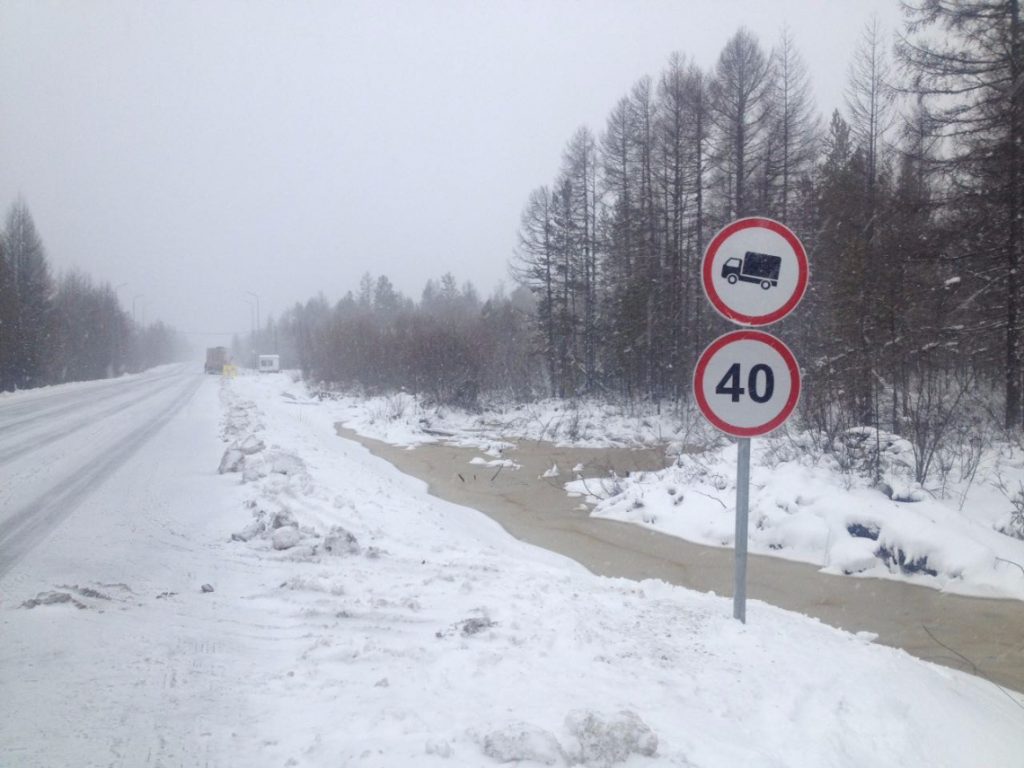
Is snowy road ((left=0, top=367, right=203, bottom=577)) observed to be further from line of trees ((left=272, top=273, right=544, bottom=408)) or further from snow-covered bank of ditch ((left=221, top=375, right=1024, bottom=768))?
line of trees ((left=272, top=273, right=544, bottom=408))

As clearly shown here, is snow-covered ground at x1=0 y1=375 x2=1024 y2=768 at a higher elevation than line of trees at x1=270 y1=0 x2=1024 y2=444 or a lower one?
lower

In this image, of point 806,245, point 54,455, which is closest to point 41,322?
point 54,455

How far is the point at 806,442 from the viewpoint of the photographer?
1180 cm

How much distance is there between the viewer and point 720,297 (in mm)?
4602

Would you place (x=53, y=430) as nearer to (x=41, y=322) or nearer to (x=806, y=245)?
(x=806, y=245)

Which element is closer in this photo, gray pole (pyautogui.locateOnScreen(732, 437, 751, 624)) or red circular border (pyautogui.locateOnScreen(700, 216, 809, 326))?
red circular border (pyautogui.locateOnScreen(700, 216, 809, 326))

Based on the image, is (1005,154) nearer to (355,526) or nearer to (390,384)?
(355,526)

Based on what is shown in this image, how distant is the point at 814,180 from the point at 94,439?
23845mm

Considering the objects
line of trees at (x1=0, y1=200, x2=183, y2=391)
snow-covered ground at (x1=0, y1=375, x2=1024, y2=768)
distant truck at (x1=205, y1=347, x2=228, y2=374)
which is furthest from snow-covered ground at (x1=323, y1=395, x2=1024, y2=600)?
distant truck at (x1=205, y1=347, x2=228, y2=374)

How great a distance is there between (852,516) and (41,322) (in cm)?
5036

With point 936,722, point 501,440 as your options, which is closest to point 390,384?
point 501,440

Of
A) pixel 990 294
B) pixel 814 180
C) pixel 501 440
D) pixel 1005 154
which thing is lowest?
pixel 501 440

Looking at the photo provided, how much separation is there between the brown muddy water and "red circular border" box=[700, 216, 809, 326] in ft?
10.2

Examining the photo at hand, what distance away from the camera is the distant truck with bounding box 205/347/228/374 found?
240ft
